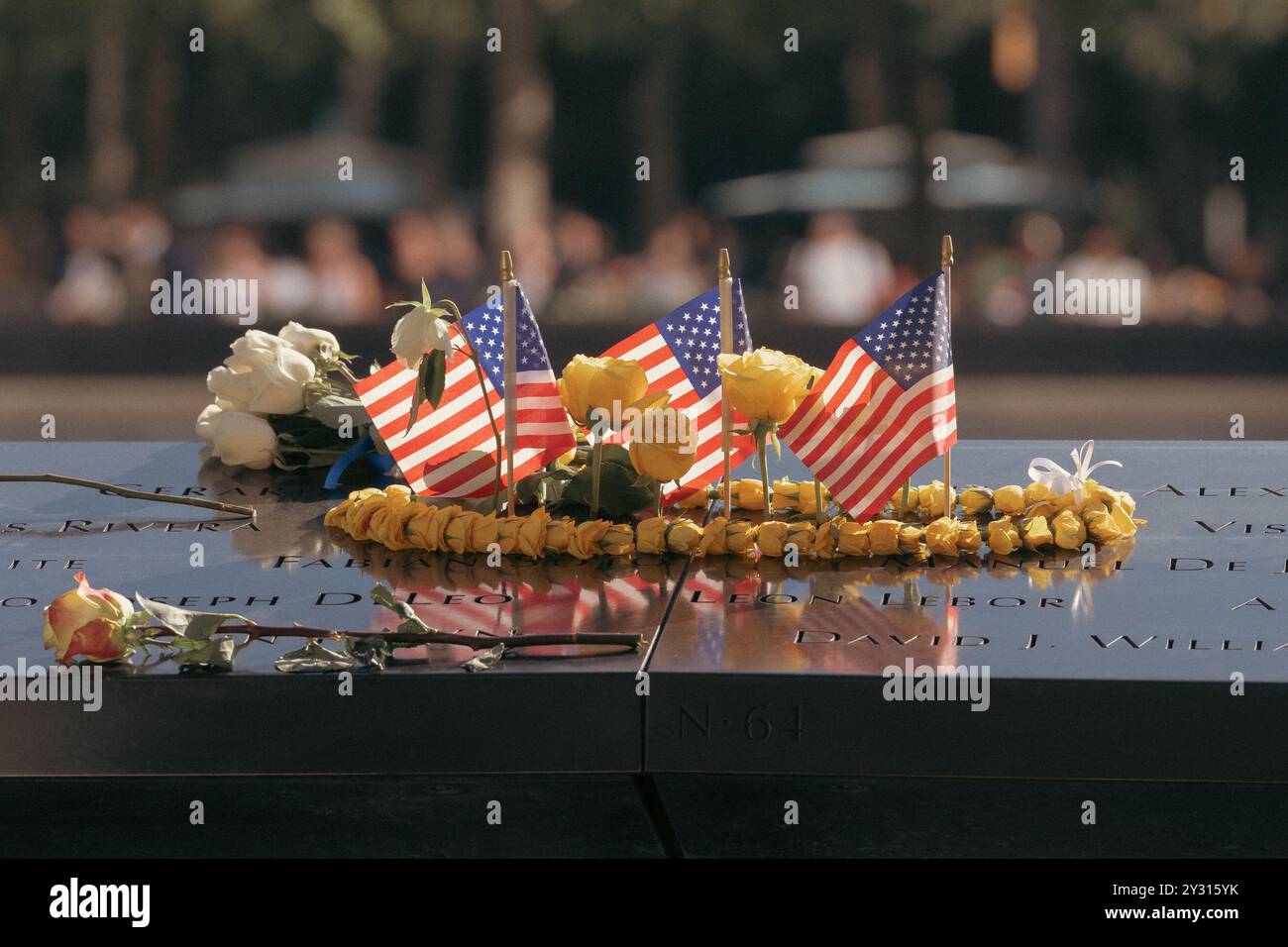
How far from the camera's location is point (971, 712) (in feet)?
9.59

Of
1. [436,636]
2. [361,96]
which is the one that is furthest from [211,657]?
[361,96]

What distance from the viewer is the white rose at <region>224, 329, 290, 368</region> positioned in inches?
196

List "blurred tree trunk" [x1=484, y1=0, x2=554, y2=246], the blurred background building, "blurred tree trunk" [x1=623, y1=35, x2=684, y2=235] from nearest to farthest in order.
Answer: the blurred background building < "blurred tree trunk" [x1=484, y1=0, x2=554, y2=246] < "blurred tree trunk" [x1=623, y1=35, x2=684, y2=235]

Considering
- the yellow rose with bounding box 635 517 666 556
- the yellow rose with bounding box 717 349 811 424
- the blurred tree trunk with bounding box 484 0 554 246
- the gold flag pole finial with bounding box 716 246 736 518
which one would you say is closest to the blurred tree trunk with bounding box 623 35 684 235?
the blurred tree trunk with bounding box 484 0 554 246

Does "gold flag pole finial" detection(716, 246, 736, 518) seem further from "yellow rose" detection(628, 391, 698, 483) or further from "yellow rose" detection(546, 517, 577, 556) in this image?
"yellow rose" detection(546, 517, 577, 556)

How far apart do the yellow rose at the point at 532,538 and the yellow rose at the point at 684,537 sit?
265 mm

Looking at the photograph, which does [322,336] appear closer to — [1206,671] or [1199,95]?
[1206,671]

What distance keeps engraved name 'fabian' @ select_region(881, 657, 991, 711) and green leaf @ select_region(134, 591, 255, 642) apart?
114cm

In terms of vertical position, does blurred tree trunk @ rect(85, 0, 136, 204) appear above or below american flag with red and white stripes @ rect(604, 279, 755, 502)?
above

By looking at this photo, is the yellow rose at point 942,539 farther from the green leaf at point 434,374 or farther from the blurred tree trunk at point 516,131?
the blurred tree trunk at point 516,131

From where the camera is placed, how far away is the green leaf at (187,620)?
3.12 metres

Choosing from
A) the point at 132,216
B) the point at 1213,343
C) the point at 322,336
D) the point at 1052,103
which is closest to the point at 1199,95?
the point at 1052,103

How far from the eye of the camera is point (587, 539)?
3.85 metres

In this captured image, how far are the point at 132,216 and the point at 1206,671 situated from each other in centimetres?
1922
